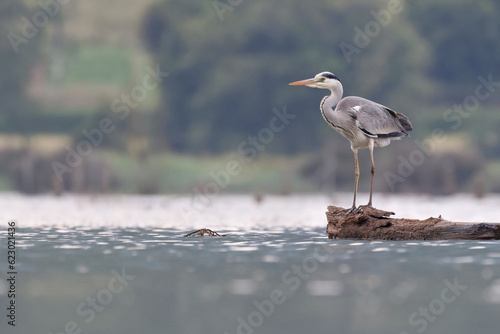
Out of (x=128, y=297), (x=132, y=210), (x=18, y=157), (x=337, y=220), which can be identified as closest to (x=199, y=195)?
(x=132, y=210)

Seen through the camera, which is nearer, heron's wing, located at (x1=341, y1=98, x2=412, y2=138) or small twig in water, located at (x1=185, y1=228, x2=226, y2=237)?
heron's wing, located at (x1=341, y1=98, x2=412, y2=138)

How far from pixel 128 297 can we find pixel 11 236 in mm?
7516

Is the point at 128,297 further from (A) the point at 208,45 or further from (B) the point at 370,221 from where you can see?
(A) the point at 208,45

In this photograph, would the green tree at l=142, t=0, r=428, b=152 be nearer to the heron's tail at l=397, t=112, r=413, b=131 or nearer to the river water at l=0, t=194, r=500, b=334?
the heron's tail at l=397, t=112, r=413, b=131

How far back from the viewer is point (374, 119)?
62.8 feet

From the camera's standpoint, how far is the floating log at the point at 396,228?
57.7ft

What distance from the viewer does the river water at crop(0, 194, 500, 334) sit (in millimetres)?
11000

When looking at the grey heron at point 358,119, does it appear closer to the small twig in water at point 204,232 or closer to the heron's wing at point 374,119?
the heron's wing at point 374,119

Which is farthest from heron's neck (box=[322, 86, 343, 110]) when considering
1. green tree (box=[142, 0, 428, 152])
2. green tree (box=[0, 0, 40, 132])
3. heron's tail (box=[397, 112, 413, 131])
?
green tree (box=[0, 0, 40, 132])

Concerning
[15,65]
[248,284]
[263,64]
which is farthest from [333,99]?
[15,65]

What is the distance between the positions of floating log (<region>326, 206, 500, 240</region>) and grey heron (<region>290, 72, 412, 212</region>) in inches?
Answer: 36.8

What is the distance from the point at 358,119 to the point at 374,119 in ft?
1.06

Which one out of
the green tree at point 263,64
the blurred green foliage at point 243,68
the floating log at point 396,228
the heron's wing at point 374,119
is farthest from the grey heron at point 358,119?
the green tree at point 263,64

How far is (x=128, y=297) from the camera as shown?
12.5 meters
